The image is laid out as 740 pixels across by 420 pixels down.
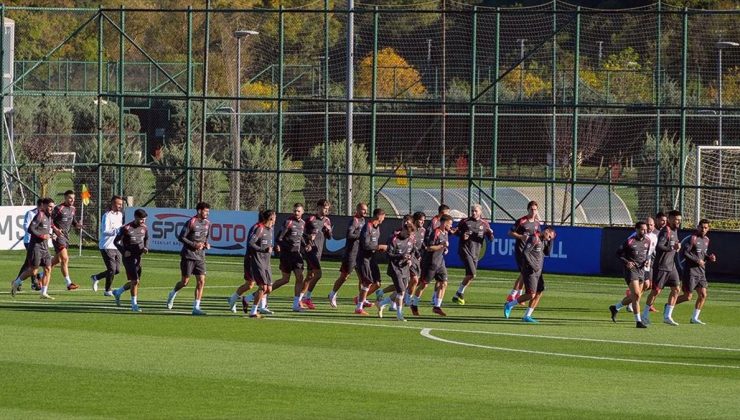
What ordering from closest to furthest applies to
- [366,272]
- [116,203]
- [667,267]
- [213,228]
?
1. [667,267]
2. [366,272]
3. [116,203]
4. [213,228]

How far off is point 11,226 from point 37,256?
1200 cm

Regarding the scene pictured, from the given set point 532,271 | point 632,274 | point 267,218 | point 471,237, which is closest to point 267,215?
point 267,218

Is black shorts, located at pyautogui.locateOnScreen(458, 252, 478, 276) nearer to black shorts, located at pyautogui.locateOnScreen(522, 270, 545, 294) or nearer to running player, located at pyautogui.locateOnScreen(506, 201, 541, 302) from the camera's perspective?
running player, located at pyautogui.locateOnScreen(506, 201, 541, 302)

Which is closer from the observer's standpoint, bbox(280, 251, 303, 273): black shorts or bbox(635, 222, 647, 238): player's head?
bbox(635, 222, 647, 238): player's head

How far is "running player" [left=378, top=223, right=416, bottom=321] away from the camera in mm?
27422

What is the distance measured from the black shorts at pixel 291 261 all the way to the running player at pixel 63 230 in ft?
19.6

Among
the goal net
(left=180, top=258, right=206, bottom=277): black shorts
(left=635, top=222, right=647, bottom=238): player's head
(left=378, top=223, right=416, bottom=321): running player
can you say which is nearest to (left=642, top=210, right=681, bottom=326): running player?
(left=635, top=222, right=647, bottom=238): player's head

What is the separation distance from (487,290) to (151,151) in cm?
4380

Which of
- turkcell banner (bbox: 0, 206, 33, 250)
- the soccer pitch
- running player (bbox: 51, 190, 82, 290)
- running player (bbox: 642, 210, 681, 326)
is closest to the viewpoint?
the soccer pitch

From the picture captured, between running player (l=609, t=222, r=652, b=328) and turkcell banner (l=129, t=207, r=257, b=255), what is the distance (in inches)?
675

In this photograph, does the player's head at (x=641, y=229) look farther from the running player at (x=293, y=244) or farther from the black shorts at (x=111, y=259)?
the black shorts at (x=111, y=259)

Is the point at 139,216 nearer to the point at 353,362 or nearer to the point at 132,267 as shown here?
the point at 132,267

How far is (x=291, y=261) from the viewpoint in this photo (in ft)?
95.8

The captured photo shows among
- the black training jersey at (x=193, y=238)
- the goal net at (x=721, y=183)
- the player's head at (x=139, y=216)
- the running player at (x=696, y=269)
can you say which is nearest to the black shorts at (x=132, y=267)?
the player's head at (x=139, y=216)
